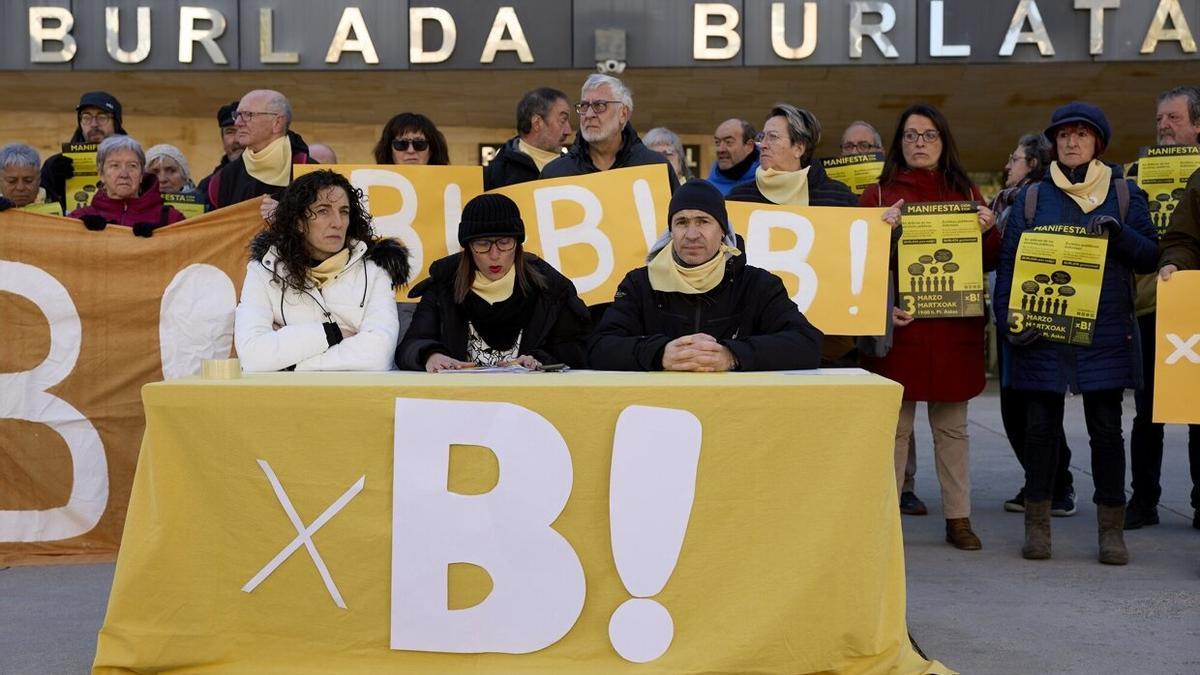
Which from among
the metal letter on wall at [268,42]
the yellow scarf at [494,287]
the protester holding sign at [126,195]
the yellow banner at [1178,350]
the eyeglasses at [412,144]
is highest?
the metal letter on wall at [268,42]

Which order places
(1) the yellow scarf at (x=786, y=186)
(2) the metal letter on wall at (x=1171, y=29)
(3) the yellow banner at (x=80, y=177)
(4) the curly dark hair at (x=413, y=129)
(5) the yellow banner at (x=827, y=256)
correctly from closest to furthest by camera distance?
(5) the yellow banner at (x=827, y=256) → (1) the yellow scarf at (x=786, y=186) → (4) the curly dark hair at (x=413, y=129) → (3) the yellow banner at (x=80, y=177) → (2) the metal letter on wall at (x=1171, y=29)

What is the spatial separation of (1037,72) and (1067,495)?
6.79 metres

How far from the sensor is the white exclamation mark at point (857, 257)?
6.29 meters

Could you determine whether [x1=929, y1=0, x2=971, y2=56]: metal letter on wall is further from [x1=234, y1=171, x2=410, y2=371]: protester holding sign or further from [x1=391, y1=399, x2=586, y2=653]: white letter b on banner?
[x1=391, y1=399, x2=586, y2=653]: white letter b on banner

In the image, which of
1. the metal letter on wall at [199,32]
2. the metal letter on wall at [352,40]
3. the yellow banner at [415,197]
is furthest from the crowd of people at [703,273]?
the metal letter on wall at [199,32]

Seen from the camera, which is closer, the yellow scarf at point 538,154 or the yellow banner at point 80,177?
the yellow scarf at point 538,154

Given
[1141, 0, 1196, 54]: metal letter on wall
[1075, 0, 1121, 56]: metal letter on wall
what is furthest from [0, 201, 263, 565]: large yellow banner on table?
[1141, 0, 1196, 54]: metal letter on wall

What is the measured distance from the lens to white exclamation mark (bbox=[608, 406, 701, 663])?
405cm

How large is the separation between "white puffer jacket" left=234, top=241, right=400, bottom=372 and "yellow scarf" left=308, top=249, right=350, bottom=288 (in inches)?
0.8

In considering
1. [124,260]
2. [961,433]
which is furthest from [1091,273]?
[124,260]

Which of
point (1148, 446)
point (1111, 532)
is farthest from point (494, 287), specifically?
point (1148, 446)

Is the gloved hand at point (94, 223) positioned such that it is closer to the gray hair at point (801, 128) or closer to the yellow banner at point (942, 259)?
the gray hair at point (801, 128)

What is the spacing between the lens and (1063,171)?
244 inches

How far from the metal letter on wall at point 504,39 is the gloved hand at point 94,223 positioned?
6.64 meters
